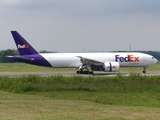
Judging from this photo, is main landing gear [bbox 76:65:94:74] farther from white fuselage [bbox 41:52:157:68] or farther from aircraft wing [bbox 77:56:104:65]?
white fuselage [bbox 41:52:157:68]

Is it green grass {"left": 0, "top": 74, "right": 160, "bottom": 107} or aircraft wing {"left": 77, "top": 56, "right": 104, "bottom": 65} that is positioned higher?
aircraft wing {"left": 77, "top": 56, "right": 104, "bottom": 65}

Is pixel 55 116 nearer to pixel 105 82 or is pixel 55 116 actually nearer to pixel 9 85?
pixel 9 85

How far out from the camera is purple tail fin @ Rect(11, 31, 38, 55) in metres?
43.0

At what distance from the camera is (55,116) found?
10.7 metres

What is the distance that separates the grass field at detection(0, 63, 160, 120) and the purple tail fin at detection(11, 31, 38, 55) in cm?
1385

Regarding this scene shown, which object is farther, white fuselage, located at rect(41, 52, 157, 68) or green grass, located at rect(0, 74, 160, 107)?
white fuselage, located at rect(41, 52, 157, 68)

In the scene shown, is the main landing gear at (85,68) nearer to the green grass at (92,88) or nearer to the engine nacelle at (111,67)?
the engine nacelle at (111,67)

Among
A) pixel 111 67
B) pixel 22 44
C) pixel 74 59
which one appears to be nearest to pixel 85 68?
pixel 74 59

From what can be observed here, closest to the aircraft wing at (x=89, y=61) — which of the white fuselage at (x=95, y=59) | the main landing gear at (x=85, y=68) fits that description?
the main landing gear at (x=85, y=68)

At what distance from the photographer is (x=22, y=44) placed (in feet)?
142

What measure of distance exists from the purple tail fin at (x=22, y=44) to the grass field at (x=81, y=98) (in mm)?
Answer: 13846

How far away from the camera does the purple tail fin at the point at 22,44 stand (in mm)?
43031

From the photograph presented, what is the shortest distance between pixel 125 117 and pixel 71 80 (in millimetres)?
18313

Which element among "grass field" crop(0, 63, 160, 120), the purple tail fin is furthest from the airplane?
"grass field" crop(0, 63, 160, 120)
